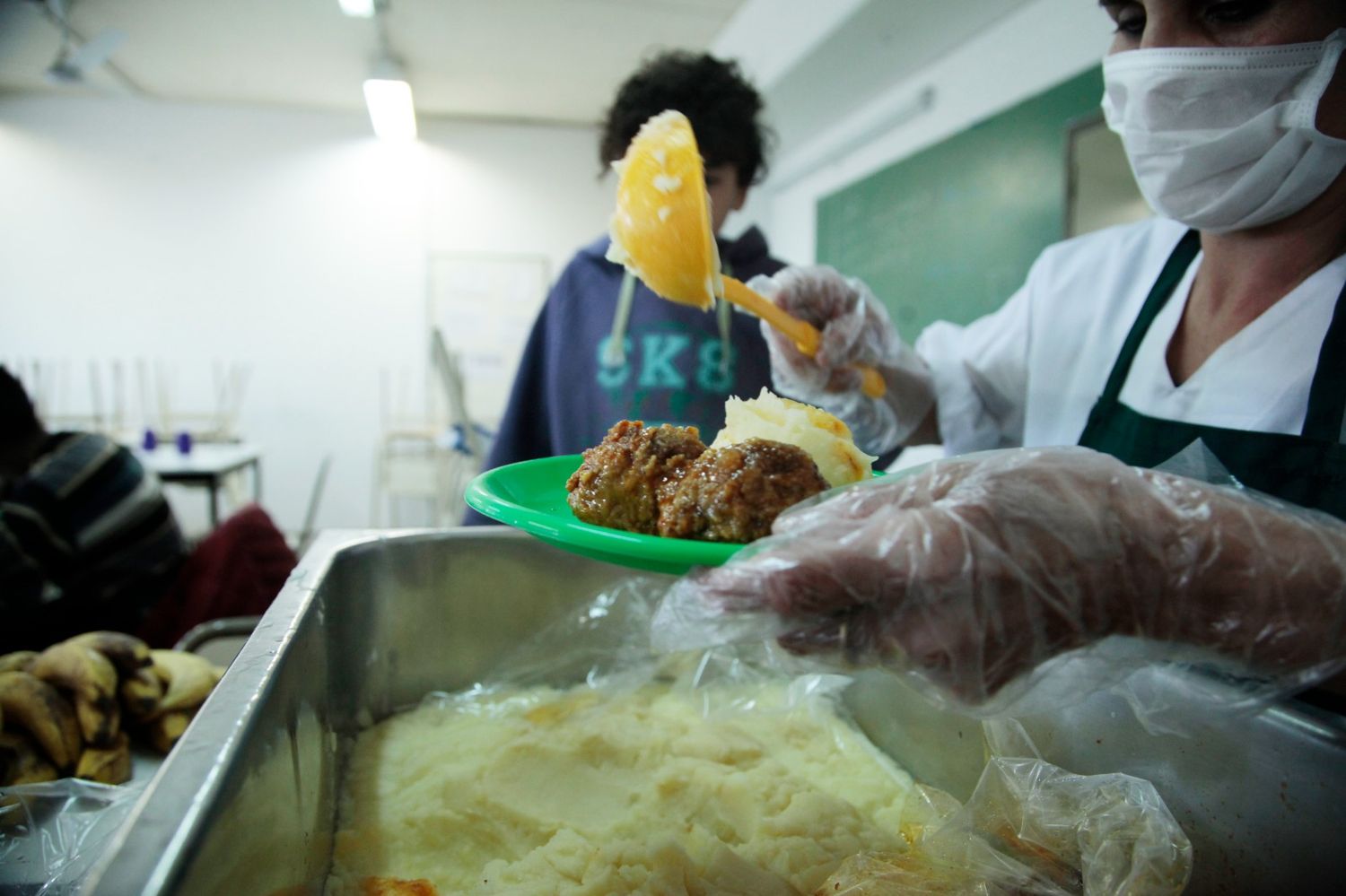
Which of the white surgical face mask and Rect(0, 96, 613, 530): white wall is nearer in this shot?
the white surgical face mask

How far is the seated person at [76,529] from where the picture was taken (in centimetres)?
176

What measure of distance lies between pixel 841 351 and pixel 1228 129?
0.53m

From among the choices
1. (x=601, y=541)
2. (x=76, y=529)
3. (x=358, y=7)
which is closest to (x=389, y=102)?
(x=358, y=7)

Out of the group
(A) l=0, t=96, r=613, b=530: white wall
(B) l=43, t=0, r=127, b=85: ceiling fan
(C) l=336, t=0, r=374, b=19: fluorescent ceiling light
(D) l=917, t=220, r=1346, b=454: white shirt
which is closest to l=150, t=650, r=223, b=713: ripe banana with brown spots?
(D) l=917, t=220, r=1346, b=454: white shirt

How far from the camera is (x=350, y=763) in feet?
2.82

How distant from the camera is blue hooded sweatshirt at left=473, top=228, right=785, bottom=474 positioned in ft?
5.71

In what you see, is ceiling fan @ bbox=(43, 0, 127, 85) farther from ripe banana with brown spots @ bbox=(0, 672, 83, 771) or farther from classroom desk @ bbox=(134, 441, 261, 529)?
ripe banana with brown spots @ bbox=(0, 672, 83, 771)

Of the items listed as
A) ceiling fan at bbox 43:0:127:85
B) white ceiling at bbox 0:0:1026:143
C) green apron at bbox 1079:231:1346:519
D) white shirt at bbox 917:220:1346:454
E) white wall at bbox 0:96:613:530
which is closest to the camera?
green apron at bbox 1079:231:1346:519

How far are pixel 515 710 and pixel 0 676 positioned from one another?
1.90 feet

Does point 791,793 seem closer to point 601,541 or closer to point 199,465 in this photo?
point 601,541

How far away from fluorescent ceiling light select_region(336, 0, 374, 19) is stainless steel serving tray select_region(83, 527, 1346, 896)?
3.82 m

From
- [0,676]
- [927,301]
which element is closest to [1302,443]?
[0,676]

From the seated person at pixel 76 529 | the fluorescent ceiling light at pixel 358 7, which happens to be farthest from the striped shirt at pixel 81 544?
the fluorescent ceiling light at pixel 358 7

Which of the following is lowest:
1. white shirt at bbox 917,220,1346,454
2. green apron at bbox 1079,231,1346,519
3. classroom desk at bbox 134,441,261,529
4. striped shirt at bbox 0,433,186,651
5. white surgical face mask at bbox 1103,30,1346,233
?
classroom desk at bbox 134,441,261,529
